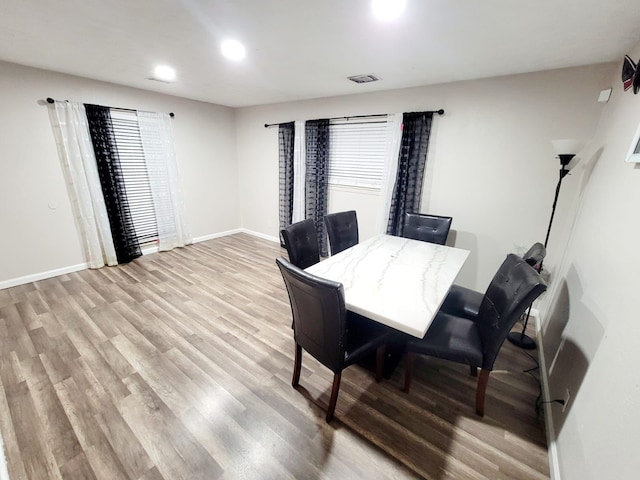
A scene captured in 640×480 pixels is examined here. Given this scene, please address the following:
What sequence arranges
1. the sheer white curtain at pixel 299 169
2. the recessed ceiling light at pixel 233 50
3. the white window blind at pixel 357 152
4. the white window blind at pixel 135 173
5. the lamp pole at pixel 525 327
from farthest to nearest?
the sheer white curtain at pixel 299 169, the white window blind at pixel 135 173, the white window blind at pixel 357 152, the lamp pole at pixel 525 327, the recessed ceiling light at pixel 233 50

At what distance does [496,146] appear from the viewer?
2615 mm

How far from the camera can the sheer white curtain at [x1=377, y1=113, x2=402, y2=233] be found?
315cm

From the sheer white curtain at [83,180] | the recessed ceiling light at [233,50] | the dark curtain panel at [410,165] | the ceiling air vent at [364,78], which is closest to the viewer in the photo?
the recessed ceiling light at [233,50]

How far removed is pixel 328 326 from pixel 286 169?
340 cm

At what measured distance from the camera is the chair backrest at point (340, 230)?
269cm

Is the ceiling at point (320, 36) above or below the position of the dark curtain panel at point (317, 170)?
above

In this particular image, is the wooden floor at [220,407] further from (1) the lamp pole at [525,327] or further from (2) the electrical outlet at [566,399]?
(2) the electrical outlet at [566,399]

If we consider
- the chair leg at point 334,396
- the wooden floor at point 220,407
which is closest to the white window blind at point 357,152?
the wooden floor at point 220,407

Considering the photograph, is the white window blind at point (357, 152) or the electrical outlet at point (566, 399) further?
the white window blind at point (357, 152)

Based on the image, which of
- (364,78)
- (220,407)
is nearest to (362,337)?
(220,407)

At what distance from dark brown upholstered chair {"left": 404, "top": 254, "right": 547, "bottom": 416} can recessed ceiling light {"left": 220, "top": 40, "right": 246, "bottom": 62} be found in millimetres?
2490

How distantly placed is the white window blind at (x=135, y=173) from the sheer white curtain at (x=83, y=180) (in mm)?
385

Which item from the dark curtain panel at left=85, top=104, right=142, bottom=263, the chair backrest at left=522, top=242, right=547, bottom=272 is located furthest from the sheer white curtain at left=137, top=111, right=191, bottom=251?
the chair backrest at left=522, top=242, right=547, bottom=272

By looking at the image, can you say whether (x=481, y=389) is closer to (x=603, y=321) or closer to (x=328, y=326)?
(x=603, y=321)
